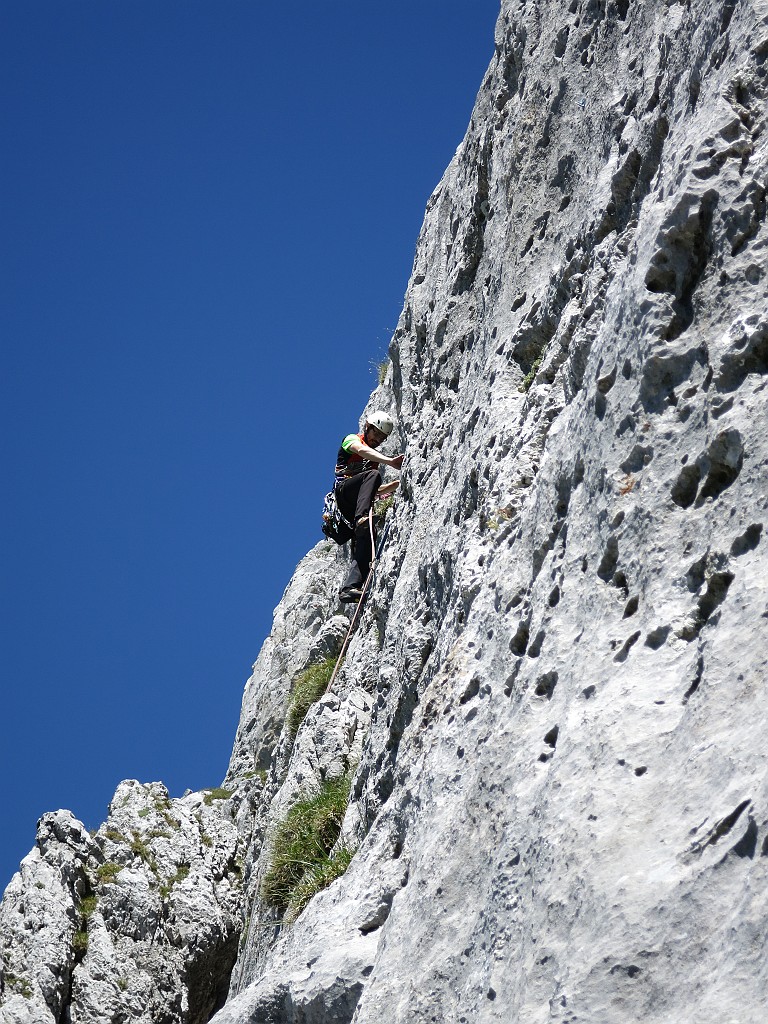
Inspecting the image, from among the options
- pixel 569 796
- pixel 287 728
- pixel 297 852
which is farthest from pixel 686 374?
pixel 287 728

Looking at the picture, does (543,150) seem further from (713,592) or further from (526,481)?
(713,592)

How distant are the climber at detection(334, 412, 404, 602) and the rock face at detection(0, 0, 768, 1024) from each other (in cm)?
244

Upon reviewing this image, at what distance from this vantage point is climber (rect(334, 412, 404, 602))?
1712cm

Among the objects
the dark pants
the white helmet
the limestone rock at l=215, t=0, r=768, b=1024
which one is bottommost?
the limestone rock at l=215, t=0, r=768, b=1024

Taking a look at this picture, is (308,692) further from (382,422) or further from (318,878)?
(318,878)

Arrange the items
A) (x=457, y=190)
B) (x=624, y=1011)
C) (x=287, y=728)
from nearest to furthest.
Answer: (x=624, y=1011) → (x=457, y=190) → (x=287, y=728)

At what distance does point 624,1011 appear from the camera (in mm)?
4863

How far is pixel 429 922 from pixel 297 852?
564 centimetres

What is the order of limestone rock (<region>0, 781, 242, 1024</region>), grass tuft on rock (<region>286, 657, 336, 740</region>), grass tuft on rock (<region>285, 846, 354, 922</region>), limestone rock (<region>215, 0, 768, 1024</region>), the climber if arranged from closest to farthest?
limestone rock (<region>215, 0, 768, 1024</region>) < grass tuft on rock (<region>285, 846, 354, 922</region>) < the climber < limestone rock (<region>0, 781, 242, 1024</region>) < grass tuft on rock (<region>286, 657, 336, 740</region>)

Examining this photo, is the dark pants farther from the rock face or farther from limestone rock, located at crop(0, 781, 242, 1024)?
limestone rock, located at crop(0, 781, 242, 1024)

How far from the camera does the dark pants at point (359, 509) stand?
1714cm

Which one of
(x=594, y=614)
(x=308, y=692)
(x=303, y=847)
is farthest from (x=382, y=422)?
(x=594, y=614)

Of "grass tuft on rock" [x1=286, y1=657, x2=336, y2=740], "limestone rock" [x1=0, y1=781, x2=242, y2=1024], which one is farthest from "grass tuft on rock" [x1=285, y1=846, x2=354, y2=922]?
"limestone rock" [x1=0, y1=781, x2=242, y2=1024]

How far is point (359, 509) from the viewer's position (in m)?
17.2
